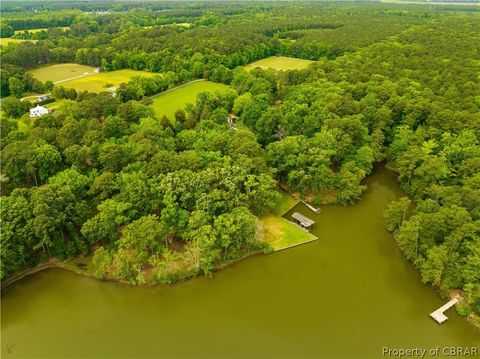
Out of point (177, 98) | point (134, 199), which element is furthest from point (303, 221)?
point (177, 98)

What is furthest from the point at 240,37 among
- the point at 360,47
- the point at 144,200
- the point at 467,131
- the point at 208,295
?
the point at 208,295

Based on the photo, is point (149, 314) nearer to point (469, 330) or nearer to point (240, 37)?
point (469, 330)

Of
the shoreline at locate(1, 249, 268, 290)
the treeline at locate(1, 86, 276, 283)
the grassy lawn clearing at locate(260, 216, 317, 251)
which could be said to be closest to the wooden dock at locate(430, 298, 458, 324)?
the grassy lawn clearing at locate(260, 216, 317, 251)

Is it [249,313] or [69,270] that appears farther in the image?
[69,270]

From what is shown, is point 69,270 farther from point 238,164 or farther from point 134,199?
point 238,164

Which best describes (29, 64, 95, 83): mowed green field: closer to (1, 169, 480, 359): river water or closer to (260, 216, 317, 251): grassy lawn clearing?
(1, 169, 480, 359): river water

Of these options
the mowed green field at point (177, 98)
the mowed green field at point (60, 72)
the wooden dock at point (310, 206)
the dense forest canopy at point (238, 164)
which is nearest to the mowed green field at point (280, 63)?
the mowed green field at point (177, 98)
